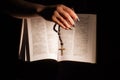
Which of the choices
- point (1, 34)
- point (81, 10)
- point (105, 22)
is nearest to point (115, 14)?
point (105, 22)

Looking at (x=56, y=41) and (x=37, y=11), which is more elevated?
(x=37, y=11)

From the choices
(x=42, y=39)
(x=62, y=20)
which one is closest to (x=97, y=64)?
Result: (x=42, y=39)

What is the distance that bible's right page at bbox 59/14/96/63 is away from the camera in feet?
4.22

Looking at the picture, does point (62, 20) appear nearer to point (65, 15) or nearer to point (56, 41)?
point (65, 15)

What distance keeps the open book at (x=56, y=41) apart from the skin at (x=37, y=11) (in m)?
0.23

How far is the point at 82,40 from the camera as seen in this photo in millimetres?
1302

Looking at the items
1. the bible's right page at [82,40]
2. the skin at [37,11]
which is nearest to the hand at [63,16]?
the skin at [37,11]

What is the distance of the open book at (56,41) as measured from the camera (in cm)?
127

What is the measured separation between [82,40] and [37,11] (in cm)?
40

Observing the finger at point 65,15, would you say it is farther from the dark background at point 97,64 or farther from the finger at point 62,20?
the dark background at point 97,64

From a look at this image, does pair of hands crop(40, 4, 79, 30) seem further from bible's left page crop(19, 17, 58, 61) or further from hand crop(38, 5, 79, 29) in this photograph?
bible's left page crop(19, 17, 58, 61)

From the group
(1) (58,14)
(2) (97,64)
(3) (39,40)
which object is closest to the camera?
(1) (58,14)

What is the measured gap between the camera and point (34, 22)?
4.22 feet

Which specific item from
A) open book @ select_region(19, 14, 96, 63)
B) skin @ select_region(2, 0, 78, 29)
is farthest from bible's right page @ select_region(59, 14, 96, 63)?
skin @ select_region(2, 0, 78, 29)
